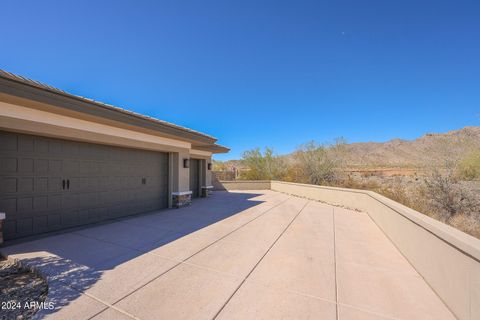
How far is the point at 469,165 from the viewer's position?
343 inches

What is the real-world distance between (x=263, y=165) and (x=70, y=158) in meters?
15.5

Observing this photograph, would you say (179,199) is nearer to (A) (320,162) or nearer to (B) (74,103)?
(B) (74,103)

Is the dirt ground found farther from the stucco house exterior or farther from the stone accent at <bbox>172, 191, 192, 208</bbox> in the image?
the stone accent at <bbox>172, 191, 192, 208</bbox>

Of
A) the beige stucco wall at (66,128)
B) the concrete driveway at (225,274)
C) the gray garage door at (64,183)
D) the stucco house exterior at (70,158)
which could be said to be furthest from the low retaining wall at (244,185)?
the concrete driveway at (225,274)

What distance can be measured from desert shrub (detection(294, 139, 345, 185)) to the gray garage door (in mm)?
11024

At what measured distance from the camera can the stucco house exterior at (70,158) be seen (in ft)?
15.0

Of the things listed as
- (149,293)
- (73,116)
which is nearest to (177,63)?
(73,116)

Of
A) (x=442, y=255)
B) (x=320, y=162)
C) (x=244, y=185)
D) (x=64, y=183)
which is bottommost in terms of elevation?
(x=244, y=185)

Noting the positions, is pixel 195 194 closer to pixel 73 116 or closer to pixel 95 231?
pixel 95 231

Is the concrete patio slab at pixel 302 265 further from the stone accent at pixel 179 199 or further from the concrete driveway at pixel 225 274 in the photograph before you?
the stone accent at pixel 179 199

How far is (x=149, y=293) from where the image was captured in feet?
9.43

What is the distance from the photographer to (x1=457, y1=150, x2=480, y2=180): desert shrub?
862 cm

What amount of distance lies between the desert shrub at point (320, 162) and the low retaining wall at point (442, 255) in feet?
28.1

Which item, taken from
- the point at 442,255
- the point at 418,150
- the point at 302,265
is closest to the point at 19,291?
the point at 302,265
